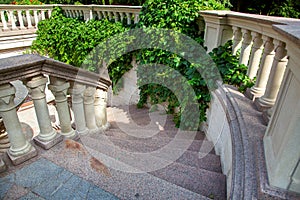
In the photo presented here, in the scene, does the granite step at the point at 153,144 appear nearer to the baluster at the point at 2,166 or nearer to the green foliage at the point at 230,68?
the green foliage at the point at 230,68

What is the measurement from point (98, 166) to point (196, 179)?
2.52ft

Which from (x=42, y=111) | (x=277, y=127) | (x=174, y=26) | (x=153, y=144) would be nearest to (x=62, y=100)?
(x=42, y=111)

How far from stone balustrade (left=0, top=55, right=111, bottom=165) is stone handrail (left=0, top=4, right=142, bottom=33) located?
2.92 metres

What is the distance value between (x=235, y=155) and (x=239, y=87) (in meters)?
1.22

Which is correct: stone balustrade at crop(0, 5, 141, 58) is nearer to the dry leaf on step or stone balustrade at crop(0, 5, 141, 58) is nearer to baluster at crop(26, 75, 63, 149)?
baluster at crop(26, 75, 63, 149)

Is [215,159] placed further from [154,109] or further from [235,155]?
[154,109]

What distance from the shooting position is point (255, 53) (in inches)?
86.0

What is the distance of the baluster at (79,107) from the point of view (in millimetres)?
2029

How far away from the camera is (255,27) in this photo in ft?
6.63

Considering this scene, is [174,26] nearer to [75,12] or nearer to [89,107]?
[89,107]

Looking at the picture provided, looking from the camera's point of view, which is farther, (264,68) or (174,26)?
(174,26)

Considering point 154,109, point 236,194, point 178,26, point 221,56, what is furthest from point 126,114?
point 236,194

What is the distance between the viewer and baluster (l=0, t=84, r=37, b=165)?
1444 mm

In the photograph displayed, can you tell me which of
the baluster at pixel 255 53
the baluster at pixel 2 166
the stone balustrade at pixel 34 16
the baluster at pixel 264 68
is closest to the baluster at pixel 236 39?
the baluster at pixel 255 53
